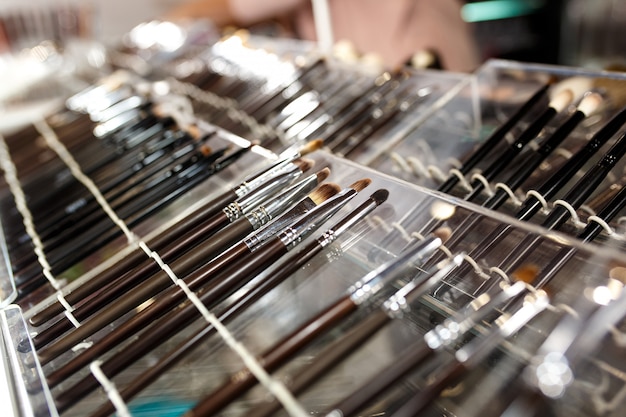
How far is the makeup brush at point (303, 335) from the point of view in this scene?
1.07ft

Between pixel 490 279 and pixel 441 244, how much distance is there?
1.8 inches

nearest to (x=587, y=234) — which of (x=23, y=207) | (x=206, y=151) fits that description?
(x=206, y=151)

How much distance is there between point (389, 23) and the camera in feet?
4.09

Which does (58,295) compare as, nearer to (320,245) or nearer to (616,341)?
(320,245)

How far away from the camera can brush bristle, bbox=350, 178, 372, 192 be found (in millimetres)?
484

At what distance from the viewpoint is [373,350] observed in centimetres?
38

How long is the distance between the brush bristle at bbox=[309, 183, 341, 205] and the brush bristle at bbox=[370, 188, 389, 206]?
3 cm

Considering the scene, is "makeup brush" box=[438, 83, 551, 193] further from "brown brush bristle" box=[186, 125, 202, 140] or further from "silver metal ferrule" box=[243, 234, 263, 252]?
"brown brush bristle" box=[186, 125, 202, 140]

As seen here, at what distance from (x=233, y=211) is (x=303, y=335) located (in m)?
0.19

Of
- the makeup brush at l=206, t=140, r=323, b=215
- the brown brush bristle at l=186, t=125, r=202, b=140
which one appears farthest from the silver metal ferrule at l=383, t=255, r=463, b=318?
the brown brush bristle at l=186, t=125, r=202, b=140

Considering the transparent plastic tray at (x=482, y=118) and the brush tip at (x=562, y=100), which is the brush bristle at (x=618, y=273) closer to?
the transparent plastic tray at (x=482, y=118)

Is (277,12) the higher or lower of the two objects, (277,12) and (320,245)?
the higher

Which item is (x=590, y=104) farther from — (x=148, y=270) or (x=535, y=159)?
(x=148, y=270)

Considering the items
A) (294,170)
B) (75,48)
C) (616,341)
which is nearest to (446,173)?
(294,170)
